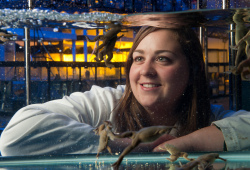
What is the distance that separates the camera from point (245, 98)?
2.19 feet

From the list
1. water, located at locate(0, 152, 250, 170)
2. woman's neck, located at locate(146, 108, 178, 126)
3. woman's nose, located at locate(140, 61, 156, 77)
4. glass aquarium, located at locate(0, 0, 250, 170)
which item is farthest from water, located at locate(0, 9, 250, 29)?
water, located at locate(0, 152, 250, 170)

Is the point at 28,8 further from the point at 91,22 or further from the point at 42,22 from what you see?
the point at 91,22

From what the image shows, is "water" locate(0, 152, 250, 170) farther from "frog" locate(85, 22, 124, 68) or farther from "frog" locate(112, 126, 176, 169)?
"frog" locate(85, 22, 124, 68)

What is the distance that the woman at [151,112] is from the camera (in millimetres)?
621

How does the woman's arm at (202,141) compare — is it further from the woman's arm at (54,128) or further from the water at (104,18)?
the water at (104,18)

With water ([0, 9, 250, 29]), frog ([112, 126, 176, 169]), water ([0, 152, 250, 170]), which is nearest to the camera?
frog ([112, 126, 176, 169])

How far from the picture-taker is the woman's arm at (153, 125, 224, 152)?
0.61 m

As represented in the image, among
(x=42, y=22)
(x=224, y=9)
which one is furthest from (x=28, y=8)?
(x=224, y=9)

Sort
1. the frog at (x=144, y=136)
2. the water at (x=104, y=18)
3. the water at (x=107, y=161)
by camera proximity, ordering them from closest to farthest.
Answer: the frog at (x=144, y=136)
the water at (x=107, y=161)
the water at (x=104, y=18)

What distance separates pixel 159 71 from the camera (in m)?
0.63

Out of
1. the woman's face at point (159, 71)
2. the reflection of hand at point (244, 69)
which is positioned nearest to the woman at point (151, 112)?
the woman's face at point (159, 71)

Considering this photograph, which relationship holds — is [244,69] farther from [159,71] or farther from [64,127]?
[64,127]

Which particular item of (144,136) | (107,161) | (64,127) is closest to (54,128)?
(64,127)

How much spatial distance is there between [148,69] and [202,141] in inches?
9.1
